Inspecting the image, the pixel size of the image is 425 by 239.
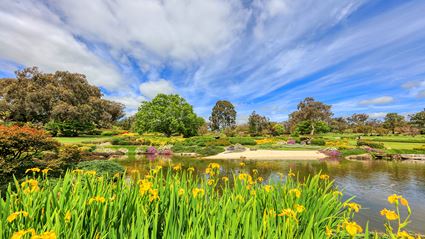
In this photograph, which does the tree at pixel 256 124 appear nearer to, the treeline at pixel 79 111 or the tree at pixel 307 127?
the treeline at pixel 79 111

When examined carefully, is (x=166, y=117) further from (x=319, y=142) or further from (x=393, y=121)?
(x=393, y=121)

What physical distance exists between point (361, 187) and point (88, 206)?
33.9ft

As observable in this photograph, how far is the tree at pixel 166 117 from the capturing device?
3591cm

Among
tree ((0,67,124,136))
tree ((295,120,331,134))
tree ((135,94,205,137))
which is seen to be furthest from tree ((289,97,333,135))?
tree ((0,67,124,136))

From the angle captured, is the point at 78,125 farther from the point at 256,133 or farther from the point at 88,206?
Answer: the point at 88,206

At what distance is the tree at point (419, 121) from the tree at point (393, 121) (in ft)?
6.71

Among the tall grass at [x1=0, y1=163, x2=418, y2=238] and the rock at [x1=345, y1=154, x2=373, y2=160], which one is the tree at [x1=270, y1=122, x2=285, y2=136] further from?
the tall grass at [x1=0, y1=163, x2=418, y2=238]

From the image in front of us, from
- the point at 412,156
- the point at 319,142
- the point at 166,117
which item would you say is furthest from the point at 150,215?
the point at 166,117

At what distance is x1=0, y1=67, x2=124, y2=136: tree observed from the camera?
3061 centimetres

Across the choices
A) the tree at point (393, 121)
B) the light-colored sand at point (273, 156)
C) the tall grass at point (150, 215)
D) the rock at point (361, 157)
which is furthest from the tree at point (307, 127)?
the tall grass at point (150, 215)

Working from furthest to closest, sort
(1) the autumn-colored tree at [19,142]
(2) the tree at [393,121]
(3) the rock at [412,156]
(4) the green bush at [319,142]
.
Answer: (2) the tree at [393,121], (4) the green bush at [319,142], (3) the rock at [412,156], (1) the autumn-colored tree at [19,142]

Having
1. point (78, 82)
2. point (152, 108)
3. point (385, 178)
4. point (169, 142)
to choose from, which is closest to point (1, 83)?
point (78, 82)

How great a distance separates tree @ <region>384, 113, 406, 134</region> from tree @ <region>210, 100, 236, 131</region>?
40361 mm

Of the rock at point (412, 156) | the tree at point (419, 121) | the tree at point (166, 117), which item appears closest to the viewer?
the rock at point (412, 156)
